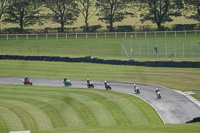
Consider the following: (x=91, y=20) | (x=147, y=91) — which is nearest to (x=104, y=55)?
(x=147, y=91)

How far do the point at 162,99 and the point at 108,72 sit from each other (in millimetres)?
17029

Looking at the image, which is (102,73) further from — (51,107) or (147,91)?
(51,107)

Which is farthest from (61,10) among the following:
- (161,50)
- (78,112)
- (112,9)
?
(78,112)

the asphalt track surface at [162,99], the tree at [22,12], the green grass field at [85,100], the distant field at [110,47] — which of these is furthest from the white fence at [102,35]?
the asphalt track surface at [162,99]

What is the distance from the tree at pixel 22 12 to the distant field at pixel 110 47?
12.3 meters

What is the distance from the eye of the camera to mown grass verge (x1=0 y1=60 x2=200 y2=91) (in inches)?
2067

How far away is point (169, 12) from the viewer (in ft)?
325

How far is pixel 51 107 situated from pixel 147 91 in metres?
13.1

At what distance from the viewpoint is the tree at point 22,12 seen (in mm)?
102812

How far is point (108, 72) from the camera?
192 feet

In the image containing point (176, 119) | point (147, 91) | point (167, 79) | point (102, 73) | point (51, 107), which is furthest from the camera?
point (102, 73)

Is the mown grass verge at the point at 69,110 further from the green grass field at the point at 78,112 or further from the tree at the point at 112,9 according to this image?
the tree at the point at 112,9

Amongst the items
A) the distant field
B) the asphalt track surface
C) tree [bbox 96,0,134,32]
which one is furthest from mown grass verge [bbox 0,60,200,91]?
tree [bbox 96,0,134,32]

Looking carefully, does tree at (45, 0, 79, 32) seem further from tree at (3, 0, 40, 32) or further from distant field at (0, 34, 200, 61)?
distant field at (0, 34, 200, 61)
